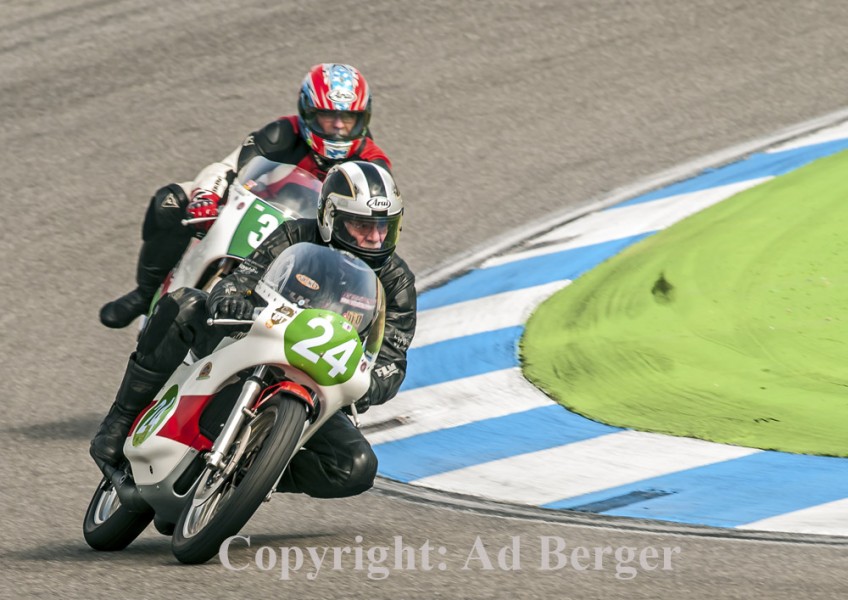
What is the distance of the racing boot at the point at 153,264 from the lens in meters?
7.64

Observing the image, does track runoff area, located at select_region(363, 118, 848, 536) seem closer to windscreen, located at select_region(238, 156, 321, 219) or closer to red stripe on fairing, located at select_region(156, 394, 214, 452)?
windscreen, located at select_region(238, 156, 321, 219)

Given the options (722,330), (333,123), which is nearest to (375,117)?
(333,123)

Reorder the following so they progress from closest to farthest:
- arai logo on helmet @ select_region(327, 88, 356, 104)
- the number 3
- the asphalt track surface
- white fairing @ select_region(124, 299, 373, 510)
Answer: white fairing @ select_region(124, 299, 373, 510), the number 3, arai logo on helmet @ select_region(327, 88, 356, 104), the asphalt track surface

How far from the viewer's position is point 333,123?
7.76 m

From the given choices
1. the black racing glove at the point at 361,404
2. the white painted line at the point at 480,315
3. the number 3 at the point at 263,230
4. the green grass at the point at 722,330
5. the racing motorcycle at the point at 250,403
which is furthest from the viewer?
the white painted line at the point at 480,315

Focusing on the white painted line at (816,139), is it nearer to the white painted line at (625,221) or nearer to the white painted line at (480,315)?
the white painted line at (625,221)

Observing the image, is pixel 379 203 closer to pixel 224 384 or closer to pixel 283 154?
pixel 224 384

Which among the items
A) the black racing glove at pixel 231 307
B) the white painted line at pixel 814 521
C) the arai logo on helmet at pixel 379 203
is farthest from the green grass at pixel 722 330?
the black racing glove at pixel 231 307

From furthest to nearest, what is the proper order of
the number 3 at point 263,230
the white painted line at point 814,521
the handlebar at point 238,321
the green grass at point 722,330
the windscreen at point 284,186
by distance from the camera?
the green grass at point 722,330 < the windscreen at point 284,186 < the number 3 at point 263,230 < the white painted line at point 814,521 < the handlebar at point 238,321

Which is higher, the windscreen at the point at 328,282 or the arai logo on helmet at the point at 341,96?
the arai logo on helmet at the point at 341,96

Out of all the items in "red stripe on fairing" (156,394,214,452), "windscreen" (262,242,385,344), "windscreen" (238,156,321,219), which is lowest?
"red stripe on fairing" (156,394,214,452)


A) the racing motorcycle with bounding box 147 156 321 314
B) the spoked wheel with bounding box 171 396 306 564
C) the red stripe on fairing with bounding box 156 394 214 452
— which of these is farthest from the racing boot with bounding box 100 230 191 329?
the spoked wheel with bounding box 171 396 306 564

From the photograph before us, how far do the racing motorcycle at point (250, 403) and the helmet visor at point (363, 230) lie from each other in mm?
155

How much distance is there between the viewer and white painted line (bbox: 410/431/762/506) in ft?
22.0
